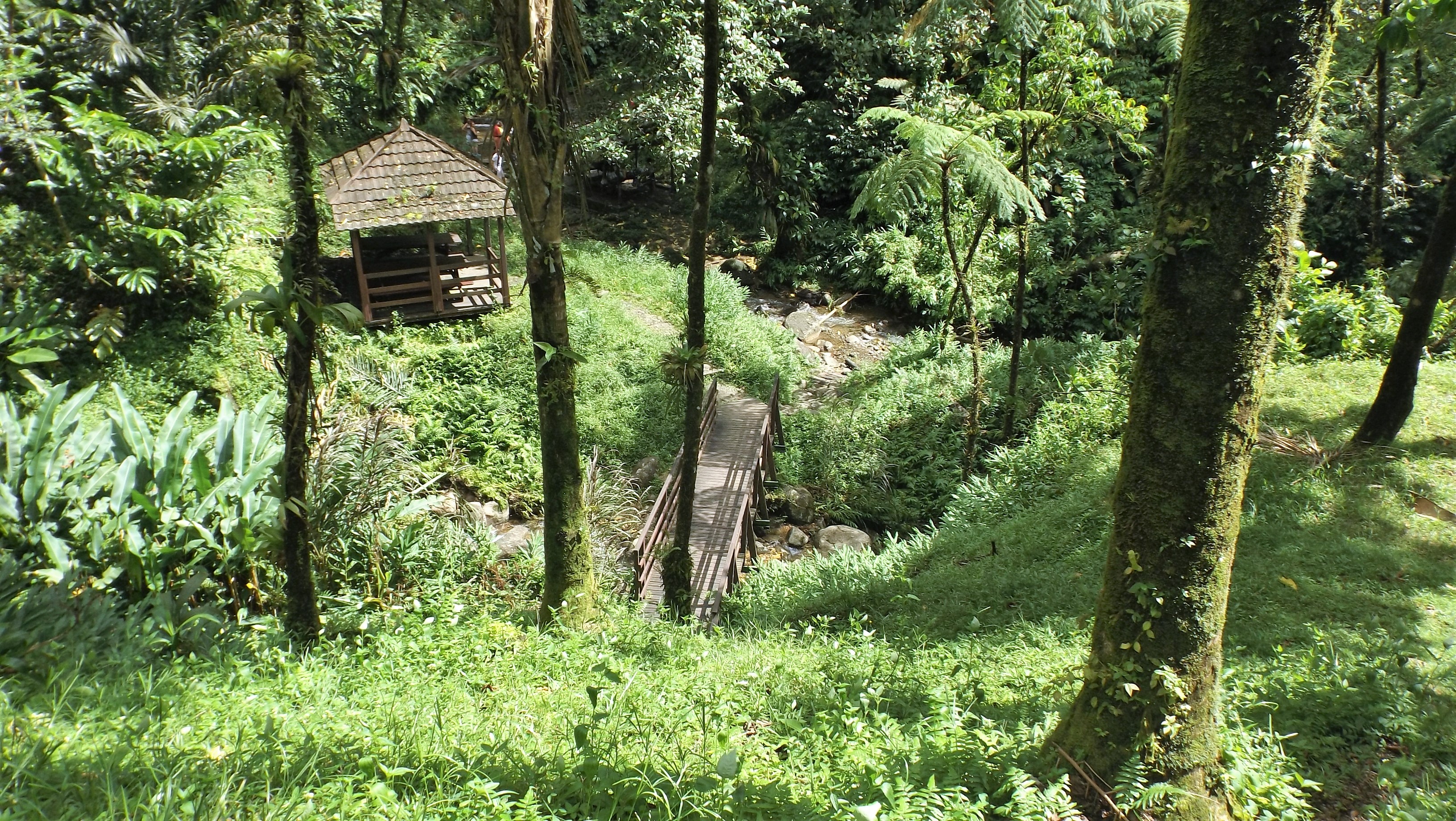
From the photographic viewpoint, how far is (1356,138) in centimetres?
1587

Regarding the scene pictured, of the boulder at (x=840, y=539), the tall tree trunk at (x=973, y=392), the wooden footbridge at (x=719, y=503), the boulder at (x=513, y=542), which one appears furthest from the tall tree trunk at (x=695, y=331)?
the tall tree trunk at (x=973, y=392)

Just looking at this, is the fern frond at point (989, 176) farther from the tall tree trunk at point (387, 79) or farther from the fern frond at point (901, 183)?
the tall tree trunk at point (387, 79)

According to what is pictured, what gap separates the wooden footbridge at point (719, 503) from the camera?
8906mm

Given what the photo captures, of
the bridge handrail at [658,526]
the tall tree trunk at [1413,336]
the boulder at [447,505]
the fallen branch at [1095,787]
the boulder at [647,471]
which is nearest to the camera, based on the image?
the fallen branch at [1095,787]

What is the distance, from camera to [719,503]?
35.5 ft

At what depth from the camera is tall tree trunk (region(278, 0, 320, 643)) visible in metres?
4.73

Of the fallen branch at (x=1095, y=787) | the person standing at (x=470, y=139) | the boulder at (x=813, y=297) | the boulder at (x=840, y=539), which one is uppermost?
the person standing at (x=470, y=139)

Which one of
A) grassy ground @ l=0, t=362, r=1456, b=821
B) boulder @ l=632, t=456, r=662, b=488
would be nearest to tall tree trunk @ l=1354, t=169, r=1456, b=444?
grassy ground @ l=0, t=362, r=1456, b=821

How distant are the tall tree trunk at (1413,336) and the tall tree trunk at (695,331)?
669 centimetres

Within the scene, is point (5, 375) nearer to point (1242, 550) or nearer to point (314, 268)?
point (314, 268)

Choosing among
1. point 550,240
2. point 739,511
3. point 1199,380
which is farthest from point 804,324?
point 1199,380

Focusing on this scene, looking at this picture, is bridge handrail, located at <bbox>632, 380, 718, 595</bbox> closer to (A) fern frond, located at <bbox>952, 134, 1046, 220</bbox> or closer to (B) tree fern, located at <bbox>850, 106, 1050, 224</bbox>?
(B) tree fern, located at <bbox>850, 106, 1050, 224</bbox>

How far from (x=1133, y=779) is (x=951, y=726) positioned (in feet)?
2.52

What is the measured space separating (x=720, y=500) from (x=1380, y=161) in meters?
12.1
